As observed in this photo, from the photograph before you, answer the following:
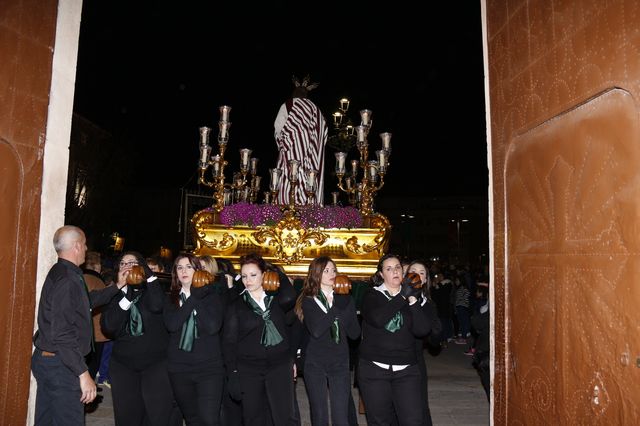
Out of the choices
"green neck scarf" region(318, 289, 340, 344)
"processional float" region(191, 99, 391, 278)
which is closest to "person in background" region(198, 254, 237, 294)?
"green neck scarf" region(318, 289, 340, 344)

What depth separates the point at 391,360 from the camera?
4188mm

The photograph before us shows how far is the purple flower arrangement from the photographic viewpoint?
8.12 metres

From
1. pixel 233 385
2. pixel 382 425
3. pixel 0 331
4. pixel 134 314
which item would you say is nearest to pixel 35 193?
pixel 0 331

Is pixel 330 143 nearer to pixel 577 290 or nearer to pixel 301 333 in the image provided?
pixel 301 333

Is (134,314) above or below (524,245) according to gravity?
below

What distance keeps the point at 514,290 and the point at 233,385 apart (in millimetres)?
2705

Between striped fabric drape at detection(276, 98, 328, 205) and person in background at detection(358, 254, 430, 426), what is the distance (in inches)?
195

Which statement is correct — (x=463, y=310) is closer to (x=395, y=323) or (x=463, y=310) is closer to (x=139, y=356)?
(x=395, y=323)

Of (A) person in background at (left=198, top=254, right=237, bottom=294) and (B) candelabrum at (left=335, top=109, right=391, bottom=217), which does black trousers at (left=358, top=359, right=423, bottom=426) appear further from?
(B) candelabrum at (left=335, top=109, right=391, bottom=217)

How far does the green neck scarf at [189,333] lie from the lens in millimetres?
4309

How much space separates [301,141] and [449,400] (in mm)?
5071

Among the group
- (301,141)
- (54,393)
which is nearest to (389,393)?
(54,393)

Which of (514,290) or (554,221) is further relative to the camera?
(514,290)

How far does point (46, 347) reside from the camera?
133 inches
